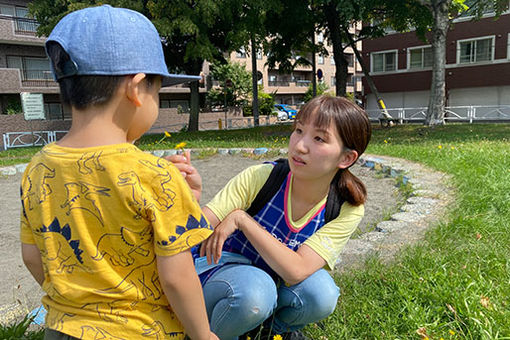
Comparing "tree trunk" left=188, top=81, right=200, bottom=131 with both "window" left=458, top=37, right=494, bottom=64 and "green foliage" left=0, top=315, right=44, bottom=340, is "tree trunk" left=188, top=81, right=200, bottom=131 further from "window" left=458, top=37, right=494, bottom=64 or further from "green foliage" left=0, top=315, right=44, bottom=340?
"window" left=458, top=37, right=494, bottom=64

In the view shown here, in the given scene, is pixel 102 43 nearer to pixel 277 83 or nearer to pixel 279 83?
pixel 277 83

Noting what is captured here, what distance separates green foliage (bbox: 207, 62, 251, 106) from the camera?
3391cm

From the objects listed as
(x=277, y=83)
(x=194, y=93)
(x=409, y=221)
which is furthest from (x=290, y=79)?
(x=409, y=221)

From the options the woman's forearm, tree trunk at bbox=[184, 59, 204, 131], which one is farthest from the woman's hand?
tree trunk at bbox=[184, 59, 204, 131]

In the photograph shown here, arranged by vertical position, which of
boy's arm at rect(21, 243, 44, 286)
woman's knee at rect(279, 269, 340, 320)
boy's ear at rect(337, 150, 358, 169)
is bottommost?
woman's knee at rect(279, 269, 340, 320)

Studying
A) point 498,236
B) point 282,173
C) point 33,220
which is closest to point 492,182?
point 498,236

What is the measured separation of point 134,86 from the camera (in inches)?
49.6

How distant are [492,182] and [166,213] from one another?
15.2 ft

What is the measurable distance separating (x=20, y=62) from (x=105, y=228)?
28515 millimetres

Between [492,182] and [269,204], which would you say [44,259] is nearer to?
[269,204]

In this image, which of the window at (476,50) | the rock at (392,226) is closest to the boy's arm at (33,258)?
the rock at (392,226)

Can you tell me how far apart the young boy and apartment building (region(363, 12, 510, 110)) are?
1070 inches

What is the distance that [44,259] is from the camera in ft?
4.32

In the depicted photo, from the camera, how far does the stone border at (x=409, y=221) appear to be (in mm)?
3139
